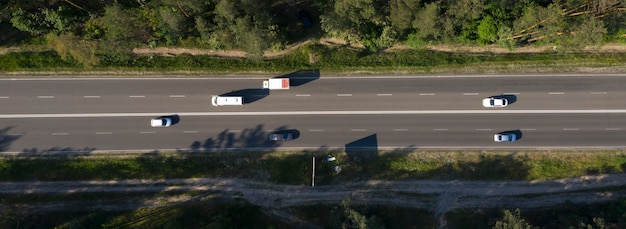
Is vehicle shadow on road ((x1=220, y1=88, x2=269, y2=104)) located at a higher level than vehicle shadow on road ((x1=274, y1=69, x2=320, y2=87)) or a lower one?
lower

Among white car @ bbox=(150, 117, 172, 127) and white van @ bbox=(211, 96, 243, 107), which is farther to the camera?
white car @ bbox=(150, 117, 172, 127)

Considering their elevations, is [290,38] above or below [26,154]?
above

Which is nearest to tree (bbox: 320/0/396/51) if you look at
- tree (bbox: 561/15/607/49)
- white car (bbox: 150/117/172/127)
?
tree (bbox: 561/15/607/49)

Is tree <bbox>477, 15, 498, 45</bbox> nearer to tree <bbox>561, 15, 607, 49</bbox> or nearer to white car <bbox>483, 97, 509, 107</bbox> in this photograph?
white car <bbox>483, 97, 509, 107</bbox>

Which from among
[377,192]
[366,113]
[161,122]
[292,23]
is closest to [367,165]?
[377,192]

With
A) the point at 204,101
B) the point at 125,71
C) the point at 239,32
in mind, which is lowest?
the point at 204,101

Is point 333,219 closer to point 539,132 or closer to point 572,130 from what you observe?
point 539,132

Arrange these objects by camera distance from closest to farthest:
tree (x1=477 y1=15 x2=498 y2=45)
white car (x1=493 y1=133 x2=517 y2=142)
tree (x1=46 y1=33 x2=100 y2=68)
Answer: tree (x1=46 y1=33 x2=100 y2=68)
tree (x1=477 y1=15 x2=498 y2=45)
white car (x1=493 y1=133 x2=517 y2=142)

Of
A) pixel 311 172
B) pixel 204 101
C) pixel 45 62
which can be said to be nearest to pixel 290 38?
pixel 204 101
